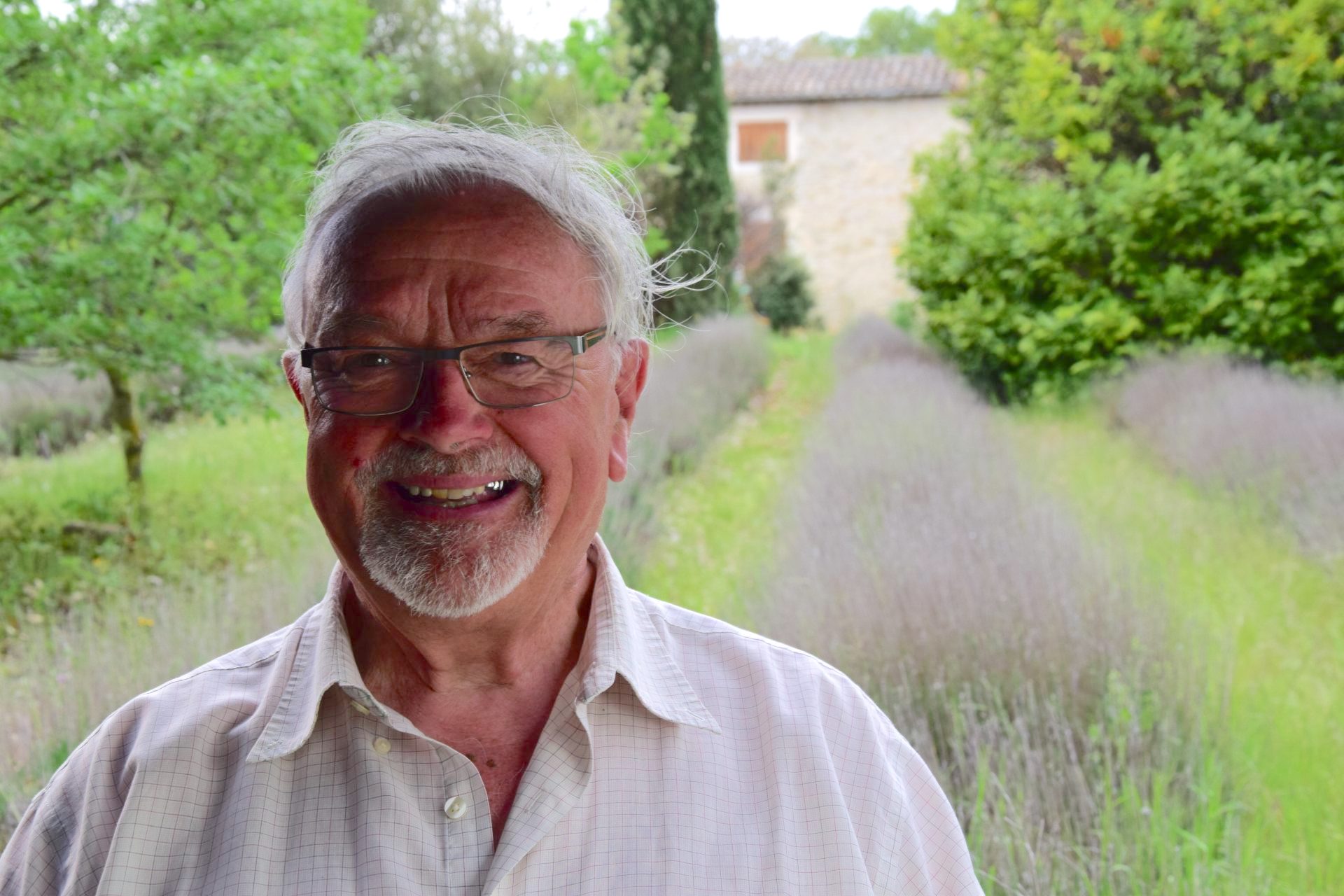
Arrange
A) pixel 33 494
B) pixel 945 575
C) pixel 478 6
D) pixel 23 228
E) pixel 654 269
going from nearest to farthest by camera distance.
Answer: pixel 654 269 < pixel 945 575 < pixel 23 228 < pixel 33 494 < pixel 478 6

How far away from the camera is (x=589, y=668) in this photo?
147 cm

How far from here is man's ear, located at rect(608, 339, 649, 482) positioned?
167 cm

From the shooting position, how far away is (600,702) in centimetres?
145

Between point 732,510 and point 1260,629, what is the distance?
139 inches

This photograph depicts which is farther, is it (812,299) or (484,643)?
(812,299)

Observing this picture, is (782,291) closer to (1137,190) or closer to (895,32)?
(1137,190)

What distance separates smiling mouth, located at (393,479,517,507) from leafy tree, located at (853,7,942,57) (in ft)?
122

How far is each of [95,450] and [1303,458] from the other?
7.61 metres

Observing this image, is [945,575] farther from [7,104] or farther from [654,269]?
[7,104]

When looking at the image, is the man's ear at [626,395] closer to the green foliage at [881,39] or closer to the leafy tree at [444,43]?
the leafy tree at [444,43]

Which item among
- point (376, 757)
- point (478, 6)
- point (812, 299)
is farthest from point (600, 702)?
point (812, 299)

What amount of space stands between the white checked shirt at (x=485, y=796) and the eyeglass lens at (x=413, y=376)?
27 centimetres

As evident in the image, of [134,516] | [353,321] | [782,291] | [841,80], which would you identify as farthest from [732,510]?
[841,80]

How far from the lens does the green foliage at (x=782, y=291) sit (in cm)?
2389
